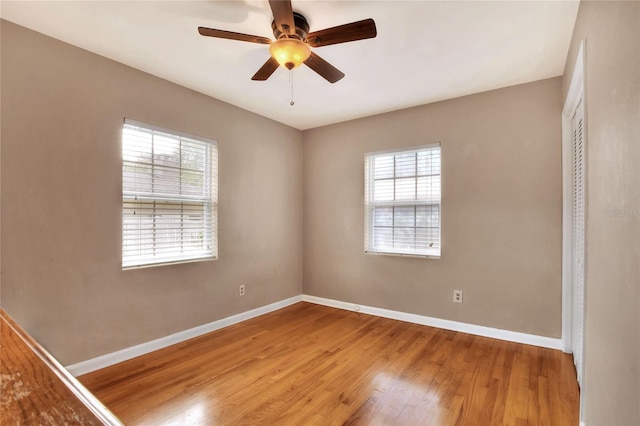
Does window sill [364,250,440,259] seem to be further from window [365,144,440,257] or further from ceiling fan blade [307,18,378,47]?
ceiling fan blade [307,18,378,47]

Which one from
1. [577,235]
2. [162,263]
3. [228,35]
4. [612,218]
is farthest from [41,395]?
[577,235]

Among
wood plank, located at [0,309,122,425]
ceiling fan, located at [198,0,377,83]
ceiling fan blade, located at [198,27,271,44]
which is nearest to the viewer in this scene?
wood plank, located at [0,309,122,425]

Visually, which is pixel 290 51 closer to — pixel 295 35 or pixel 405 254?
pixel 295 35

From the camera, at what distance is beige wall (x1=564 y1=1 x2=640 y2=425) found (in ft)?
3.16

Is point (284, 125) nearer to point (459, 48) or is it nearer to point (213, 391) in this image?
point (459, 48)

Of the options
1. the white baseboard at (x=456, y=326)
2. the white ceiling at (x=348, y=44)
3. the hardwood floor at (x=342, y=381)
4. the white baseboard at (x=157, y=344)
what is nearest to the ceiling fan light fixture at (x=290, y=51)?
the white ceiling at (x=348, y=44)

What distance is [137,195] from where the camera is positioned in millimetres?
2793

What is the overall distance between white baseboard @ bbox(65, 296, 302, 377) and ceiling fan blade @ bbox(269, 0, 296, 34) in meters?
2.84

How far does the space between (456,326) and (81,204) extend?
375 cm

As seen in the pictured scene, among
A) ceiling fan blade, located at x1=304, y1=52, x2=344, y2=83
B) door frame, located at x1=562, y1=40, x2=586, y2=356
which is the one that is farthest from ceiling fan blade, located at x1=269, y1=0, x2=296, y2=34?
door frame, located at x1=562, y1=40, x2=586, y2=356

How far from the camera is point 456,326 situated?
3391 mm

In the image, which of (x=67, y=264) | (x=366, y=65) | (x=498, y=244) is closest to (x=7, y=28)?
(x=67, y=264)

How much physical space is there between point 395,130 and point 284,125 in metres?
1.56

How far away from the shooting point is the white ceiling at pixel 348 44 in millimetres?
1983
